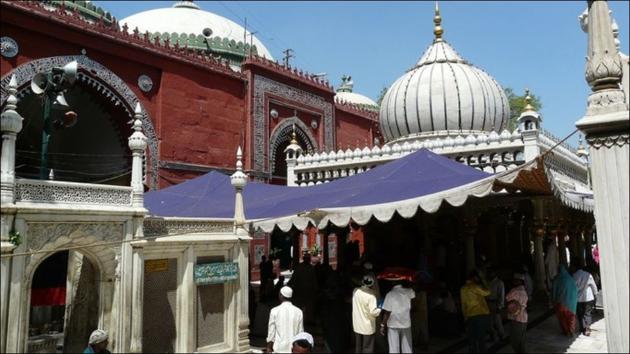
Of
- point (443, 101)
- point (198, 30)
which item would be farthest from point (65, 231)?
point (198, 30)

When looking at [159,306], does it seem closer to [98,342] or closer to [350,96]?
[98,342]

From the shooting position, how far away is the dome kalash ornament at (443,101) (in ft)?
39.7

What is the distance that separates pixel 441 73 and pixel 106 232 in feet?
31.9

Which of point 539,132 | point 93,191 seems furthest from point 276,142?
point 93,191

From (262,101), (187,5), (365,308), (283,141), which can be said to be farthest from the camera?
(187,5)

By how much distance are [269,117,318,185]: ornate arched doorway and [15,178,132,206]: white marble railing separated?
1144 cm

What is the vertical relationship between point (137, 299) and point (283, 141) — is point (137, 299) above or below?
below

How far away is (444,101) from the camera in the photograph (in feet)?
39.9

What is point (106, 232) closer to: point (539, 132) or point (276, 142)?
Answer: point (539, 132)

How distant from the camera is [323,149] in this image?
1956 centimetres

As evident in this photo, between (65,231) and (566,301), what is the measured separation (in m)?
7.47

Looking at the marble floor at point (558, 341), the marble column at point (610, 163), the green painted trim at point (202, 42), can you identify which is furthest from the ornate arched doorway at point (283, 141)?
the marble column at point (610, 163)

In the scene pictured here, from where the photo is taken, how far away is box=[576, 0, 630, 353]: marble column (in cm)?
403

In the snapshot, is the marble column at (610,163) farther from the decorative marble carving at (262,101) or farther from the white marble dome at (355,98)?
the white marble dome at (355,98)
